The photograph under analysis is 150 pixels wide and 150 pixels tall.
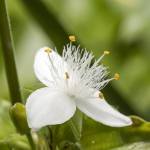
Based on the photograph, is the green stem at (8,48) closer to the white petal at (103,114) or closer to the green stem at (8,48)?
the green stem at (8,48)

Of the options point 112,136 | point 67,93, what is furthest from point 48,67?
point 112,136

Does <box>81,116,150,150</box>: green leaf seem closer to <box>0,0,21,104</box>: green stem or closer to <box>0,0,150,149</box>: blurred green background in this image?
<box>0,0,21,104</box>: green stem

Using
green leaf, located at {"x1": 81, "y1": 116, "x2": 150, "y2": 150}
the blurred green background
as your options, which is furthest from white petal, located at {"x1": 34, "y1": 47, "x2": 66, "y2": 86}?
the blurred green background

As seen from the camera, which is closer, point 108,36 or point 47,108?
point 47,108

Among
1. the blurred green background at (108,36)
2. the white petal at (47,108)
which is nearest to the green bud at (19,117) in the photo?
the white petal at (47,108)

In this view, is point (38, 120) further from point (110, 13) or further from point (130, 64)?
point (110, 13)

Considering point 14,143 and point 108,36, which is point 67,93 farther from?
point 108,36
